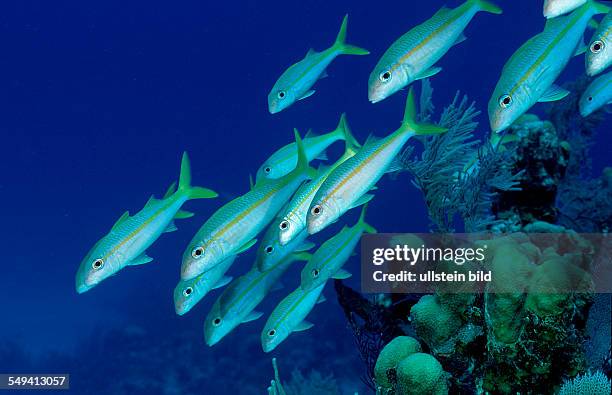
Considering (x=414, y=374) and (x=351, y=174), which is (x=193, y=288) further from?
(x=414, y=374)

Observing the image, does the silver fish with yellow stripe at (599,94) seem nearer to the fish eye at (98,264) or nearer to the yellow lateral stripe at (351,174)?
the yellow lateral stripe at (351,174)

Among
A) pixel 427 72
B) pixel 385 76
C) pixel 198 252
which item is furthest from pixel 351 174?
pixel 198 252

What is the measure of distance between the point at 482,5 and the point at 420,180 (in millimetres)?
1725

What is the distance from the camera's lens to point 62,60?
85312 millimetres

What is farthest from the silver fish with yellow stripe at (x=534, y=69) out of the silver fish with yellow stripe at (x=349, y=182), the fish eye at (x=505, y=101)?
the silver fish with yellow stripe at (x=349, y=182)

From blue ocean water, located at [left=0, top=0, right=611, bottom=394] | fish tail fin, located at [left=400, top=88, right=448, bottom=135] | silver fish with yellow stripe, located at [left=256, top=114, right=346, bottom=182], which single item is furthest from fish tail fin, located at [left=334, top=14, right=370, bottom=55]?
blue ocean water, located at [left=0, top=0, right=611, bottom=394]

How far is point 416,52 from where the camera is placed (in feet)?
11.6

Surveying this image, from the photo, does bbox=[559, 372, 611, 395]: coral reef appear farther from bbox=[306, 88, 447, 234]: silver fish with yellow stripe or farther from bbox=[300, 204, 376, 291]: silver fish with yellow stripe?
bbox=[300, 204, 376, 291]: silver fish with yellow stripe

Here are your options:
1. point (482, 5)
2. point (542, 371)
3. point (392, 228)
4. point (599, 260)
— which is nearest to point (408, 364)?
point (542, 371)

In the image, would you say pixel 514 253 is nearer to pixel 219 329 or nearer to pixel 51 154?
pixel 219 329

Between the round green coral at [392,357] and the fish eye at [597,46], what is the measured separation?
2309mm

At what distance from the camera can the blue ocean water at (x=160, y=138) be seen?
55.2ft

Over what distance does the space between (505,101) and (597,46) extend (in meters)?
0.71

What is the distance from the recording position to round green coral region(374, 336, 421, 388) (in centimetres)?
347
